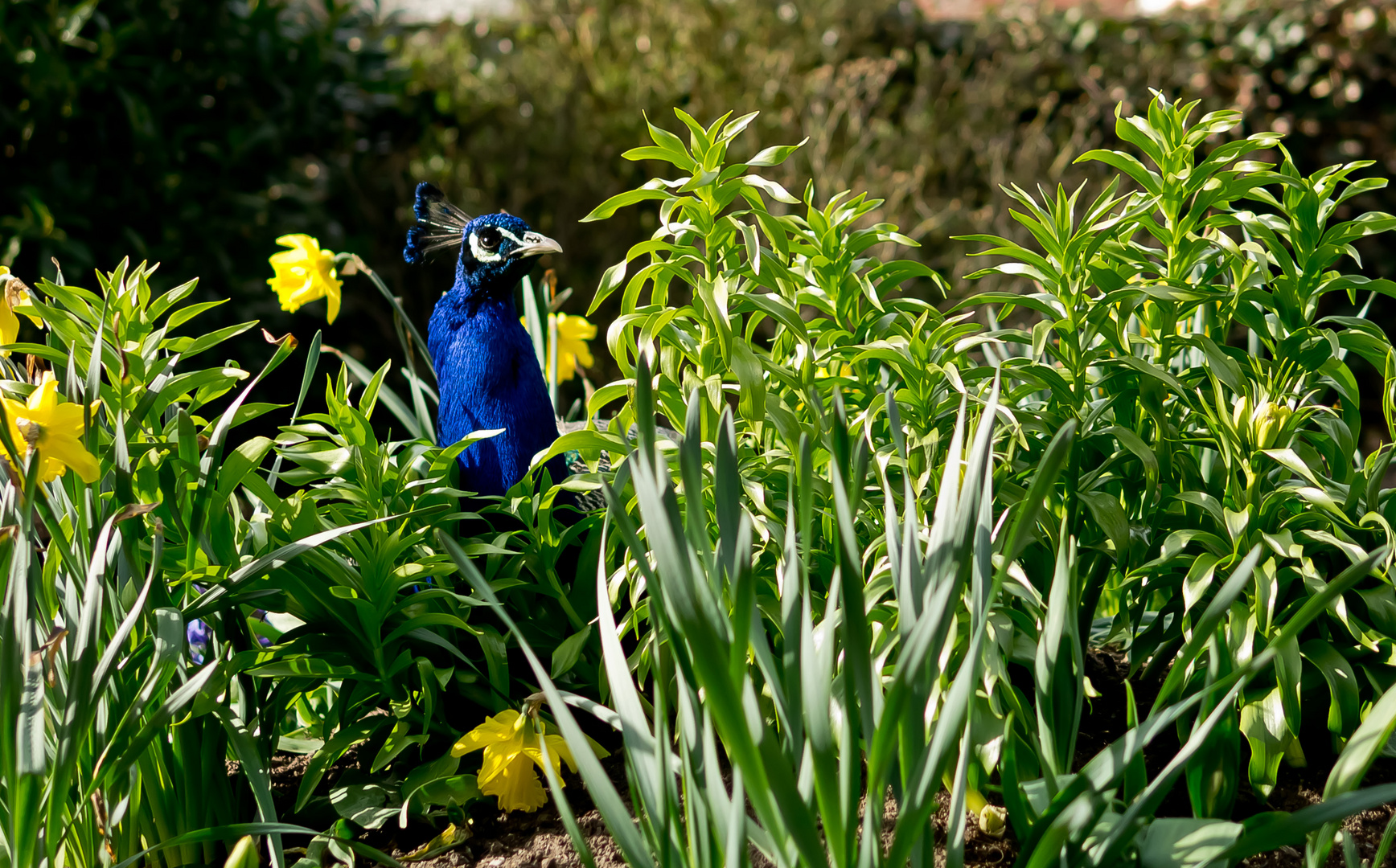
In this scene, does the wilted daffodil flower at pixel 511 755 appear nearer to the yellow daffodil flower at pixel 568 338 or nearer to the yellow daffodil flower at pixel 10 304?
the yellow daffodil flower at pixel 10 304

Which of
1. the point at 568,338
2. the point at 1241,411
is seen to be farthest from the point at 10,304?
the point at 1241,411

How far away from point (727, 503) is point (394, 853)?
74 centimetres

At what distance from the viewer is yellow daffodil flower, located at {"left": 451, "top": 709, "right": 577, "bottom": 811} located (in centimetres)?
143

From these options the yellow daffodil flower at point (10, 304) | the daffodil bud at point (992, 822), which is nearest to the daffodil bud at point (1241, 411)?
the daffodil bud at point (992, 822)

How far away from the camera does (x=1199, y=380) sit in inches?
67.4

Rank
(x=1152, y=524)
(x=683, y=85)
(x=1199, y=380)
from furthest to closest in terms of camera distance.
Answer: (x=683, y=85) < (x=1199, y=380) < (x=1152, y=524)

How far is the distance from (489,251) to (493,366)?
0.64ft

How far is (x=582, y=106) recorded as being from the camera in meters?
4.99

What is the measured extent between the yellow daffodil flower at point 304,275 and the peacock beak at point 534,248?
0.39 meters

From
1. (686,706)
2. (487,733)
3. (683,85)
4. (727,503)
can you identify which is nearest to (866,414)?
(727,503)

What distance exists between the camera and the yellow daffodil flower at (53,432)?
1219mm

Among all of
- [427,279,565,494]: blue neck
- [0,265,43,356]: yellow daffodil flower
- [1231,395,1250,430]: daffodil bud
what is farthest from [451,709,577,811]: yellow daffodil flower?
[1231,395,1250,430]: daffodil bud

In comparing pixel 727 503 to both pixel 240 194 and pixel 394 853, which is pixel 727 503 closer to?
pixel 394 853

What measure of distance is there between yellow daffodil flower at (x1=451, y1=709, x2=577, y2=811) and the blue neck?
45cm
